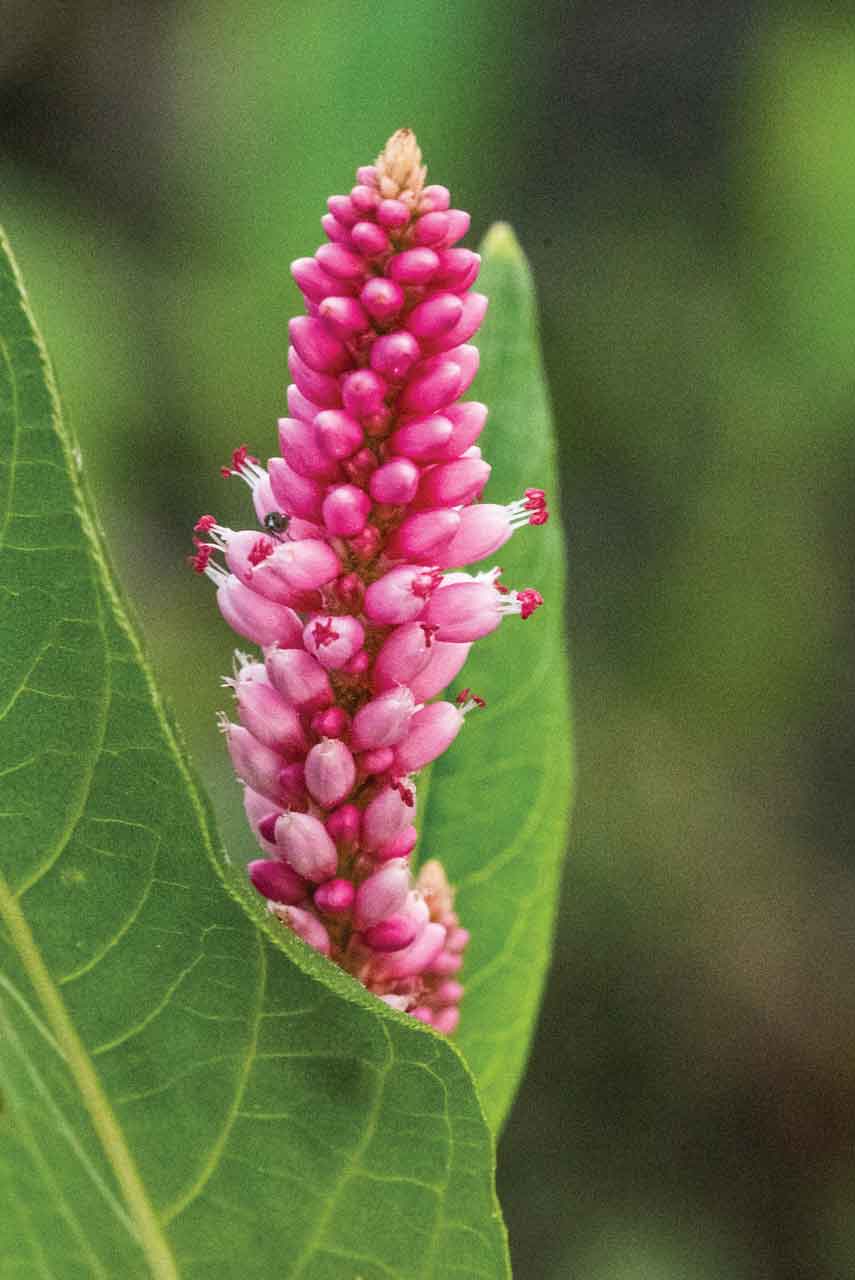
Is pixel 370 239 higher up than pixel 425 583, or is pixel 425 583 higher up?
pixel 370 239

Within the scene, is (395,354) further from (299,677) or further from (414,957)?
(414,957)

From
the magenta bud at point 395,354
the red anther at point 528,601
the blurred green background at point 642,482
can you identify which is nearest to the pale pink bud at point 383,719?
the red anther at point 528,601

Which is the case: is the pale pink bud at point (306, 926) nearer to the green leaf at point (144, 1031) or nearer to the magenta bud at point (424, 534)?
the green leaf at point (144, 1031)

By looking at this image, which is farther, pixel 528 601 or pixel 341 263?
pixel 528 601

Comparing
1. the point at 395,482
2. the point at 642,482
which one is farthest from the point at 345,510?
the point at 642,482

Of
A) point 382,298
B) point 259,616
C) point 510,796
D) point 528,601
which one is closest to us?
point 382,298

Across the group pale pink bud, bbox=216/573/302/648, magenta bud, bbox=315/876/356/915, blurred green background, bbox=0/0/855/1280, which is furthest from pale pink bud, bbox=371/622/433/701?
blurred green background, bbox=0/0/855/1280

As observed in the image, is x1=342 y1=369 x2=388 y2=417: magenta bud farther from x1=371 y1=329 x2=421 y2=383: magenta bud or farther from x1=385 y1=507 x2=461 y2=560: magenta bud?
x1=385 y1=507 x2=461 y2=560: magenta bud

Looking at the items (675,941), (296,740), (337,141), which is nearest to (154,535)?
(337,141)
